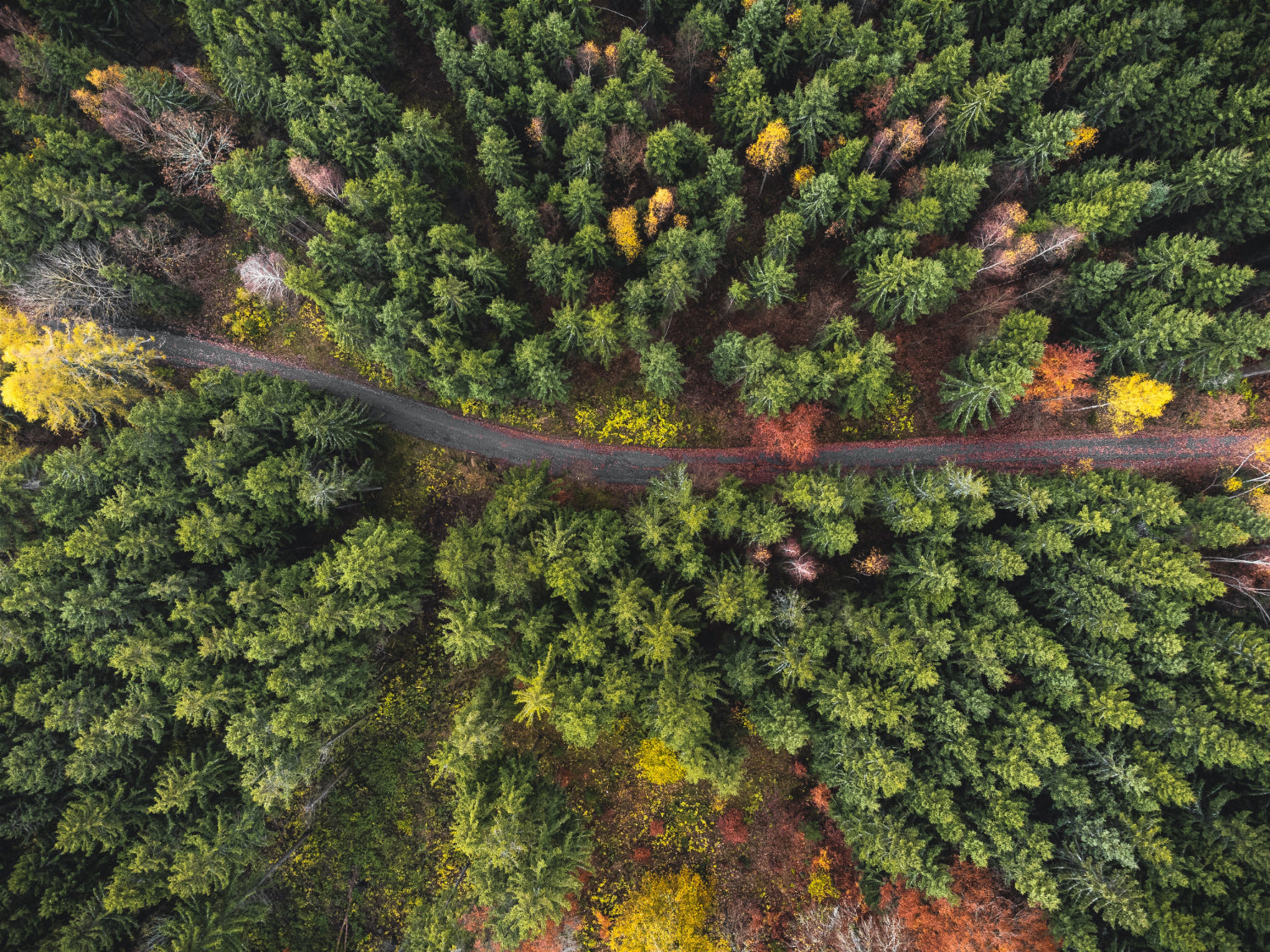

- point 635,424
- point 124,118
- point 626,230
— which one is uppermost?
point 626,230

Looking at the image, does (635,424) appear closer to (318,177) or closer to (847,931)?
(318,177)

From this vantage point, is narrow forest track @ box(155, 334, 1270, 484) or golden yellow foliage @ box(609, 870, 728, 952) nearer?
golden yellow foliage @ box(609, 870, 728, 952)

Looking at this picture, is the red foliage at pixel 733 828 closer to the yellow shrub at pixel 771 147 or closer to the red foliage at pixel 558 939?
the red foliage at pixel 558 939

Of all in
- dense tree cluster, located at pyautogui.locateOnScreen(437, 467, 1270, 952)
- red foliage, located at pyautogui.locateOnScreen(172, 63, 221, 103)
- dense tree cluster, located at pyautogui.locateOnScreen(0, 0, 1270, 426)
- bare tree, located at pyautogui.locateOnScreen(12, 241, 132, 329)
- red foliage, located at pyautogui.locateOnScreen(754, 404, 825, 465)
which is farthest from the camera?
red foliage, located at pyautogui.locateOnScreen(172, 63, 221, 103)

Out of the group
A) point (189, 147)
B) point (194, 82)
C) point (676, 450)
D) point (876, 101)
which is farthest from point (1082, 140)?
point (194, 82)

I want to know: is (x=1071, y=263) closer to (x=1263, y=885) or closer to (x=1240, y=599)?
(x=1240, y=599)

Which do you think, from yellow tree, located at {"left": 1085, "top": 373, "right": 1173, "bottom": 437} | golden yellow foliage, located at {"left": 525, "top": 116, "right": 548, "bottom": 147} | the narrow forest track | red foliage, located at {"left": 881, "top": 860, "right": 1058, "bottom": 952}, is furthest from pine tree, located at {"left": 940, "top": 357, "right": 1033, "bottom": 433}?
golden yellow foliage, located at {"left": 525, "top": 116, "right": 548, "bottom": 147}

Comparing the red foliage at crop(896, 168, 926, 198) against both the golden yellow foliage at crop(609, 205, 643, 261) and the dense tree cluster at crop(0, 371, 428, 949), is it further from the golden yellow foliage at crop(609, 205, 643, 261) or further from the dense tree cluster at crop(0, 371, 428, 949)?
the dense tree cluster at crop(0, 371, 428, 949)
